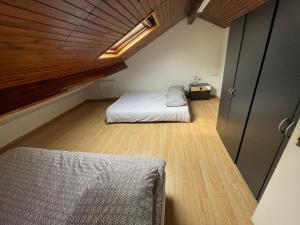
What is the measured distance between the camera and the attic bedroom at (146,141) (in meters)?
0.92

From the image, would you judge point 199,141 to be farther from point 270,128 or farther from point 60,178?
point 60,178

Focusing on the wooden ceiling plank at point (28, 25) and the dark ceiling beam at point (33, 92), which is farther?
the dark ceiling beam at point (33, 92)

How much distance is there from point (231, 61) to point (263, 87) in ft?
2.63

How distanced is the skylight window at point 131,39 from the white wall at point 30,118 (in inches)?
67.2

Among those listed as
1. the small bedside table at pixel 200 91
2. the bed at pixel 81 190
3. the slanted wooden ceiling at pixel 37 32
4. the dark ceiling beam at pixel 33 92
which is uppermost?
the slanted wooden ceiling at pixel 37 32

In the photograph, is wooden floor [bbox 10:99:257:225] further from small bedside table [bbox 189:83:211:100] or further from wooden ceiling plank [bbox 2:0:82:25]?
wooden ceiling plank [bbox 2:0:82:25]

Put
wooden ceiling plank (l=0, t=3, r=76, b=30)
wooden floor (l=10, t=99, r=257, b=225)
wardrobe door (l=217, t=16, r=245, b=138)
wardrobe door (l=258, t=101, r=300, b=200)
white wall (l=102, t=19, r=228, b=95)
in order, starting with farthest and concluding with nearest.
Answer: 1. white wall (l=102, t=19, r=228, b=95)
2. wardrobe door (l=217, t=16, r=245, b=138)
3. wooden floor (l=10, t=99, r=257, b=225)
4. wardrobe door (l=258, t=101, r=300, b=200)
5. wooden ceiling plank (l=0, t=3, r=76, b=30)

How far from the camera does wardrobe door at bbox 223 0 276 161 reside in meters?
1.35

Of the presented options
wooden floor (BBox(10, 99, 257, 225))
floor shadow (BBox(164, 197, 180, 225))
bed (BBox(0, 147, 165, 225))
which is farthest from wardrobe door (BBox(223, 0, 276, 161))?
bed (BBox(0, 147, 165, 225))

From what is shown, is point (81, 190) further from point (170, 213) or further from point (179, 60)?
point (179, 60)

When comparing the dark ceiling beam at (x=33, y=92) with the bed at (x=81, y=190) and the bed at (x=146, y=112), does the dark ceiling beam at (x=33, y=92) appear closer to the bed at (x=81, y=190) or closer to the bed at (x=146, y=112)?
the bed at (x=81, y=190)

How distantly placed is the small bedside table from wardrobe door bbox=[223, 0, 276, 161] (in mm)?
2078

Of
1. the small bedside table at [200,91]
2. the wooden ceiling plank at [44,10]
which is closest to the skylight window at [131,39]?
the wooden ceiling plank at [44,10]

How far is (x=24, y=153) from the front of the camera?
153cm
